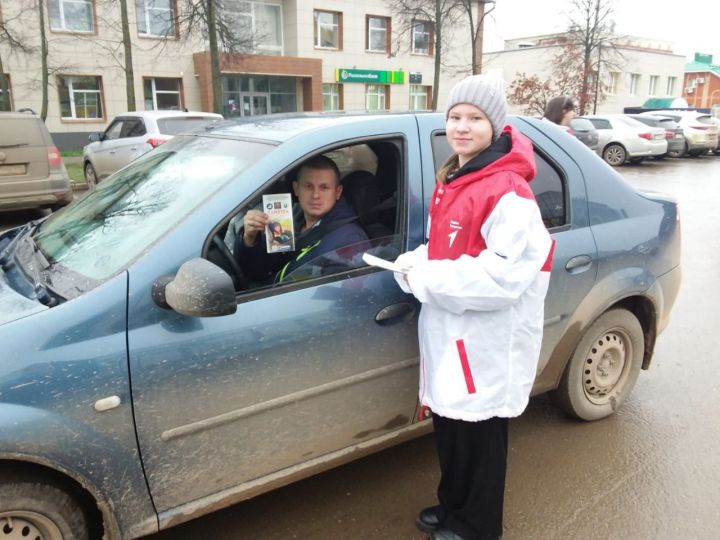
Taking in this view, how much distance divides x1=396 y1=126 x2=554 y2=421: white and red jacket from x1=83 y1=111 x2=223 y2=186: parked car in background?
30.0 ft

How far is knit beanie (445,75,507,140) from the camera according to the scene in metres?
2.08

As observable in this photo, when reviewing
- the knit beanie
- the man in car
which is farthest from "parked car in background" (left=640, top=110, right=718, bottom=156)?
the knit beanie

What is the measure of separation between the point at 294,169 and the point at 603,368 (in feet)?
7.02

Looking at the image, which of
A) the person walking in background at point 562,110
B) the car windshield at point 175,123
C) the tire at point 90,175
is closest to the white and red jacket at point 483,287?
the person walking in background at point 562,110

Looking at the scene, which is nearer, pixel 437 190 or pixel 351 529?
pixel 437 190

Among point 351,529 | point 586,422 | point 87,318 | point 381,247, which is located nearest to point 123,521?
point 87,318

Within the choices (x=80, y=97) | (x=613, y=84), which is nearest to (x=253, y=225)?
(x=80, y=97)

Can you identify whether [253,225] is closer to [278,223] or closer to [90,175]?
[278,223]

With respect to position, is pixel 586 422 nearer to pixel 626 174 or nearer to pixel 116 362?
pixel 116 362

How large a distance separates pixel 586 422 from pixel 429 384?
63.8 inches

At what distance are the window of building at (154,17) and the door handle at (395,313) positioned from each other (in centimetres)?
2752

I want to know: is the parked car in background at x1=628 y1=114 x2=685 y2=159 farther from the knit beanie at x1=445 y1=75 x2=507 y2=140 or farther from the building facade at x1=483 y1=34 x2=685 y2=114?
the building facade at x1=483 y1=34 x2=685 y2=114

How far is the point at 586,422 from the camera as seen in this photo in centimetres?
343

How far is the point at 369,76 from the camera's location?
33.7 m
